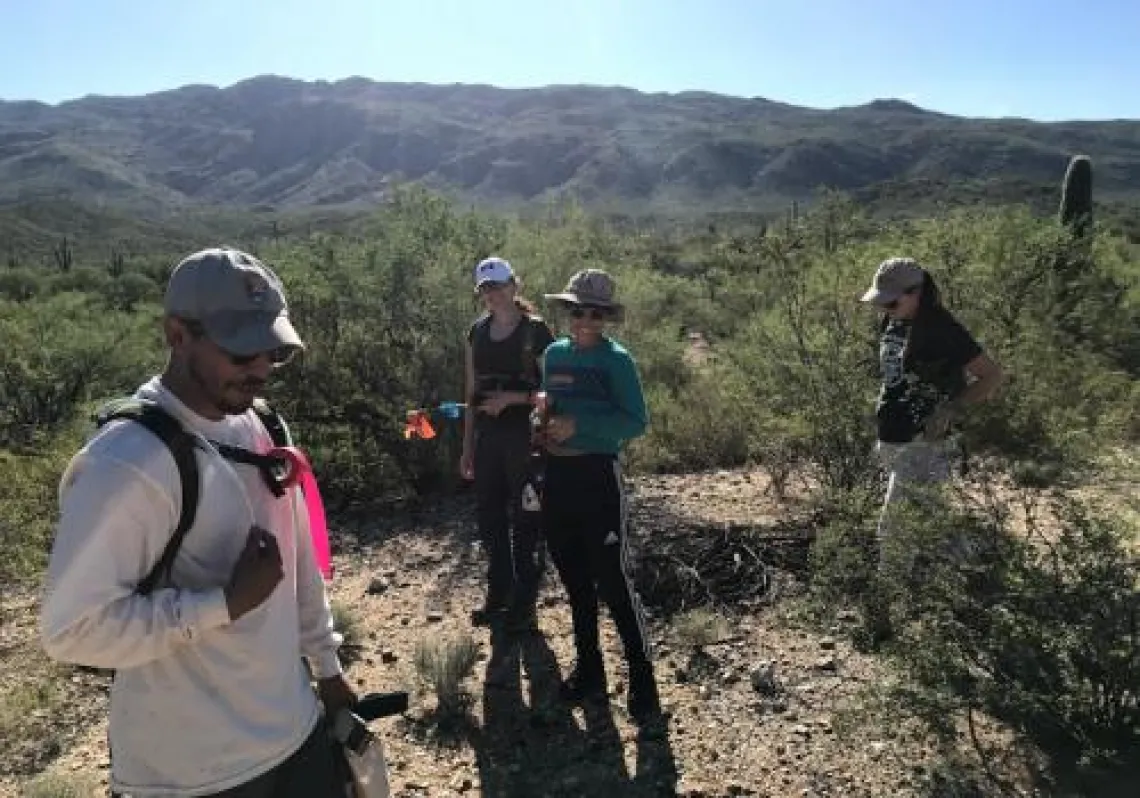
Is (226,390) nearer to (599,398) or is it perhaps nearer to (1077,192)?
(599,398)

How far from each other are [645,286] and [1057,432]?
881 cm

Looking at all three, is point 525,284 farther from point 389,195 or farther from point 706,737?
point 706,737

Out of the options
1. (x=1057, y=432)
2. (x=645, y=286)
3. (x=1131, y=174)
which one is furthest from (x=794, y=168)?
(x=1057, y=432)

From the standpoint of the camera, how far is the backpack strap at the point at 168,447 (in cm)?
171

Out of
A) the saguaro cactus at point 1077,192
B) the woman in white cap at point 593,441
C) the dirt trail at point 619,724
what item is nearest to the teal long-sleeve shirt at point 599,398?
the woman in white cap at point 593,441

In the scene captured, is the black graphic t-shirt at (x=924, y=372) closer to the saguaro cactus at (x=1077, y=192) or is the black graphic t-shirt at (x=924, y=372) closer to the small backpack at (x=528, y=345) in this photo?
the small backpack at (x=528, y=345)

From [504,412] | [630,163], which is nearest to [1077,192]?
[504,412]

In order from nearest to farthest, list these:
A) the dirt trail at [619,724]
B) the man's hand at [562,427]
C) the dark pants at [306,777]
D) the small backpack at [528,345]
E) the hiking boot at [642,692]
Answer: the dark pants at [306,777]
the dirt trail at [619,724]
the man's hand at [562,427]
the hiking boot at [642,692]
the small backpack at [528,345]

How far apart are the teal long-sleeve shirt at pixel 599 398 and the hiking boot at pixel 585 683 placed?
1.02 m

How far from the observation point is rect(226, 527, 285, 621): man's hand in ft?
5.85

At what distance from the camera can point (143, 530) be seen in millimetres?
1702

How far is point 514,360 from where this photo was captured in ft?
15.7

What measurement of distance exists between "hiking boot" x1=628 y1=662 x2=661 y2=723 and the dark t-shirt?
4.54ft

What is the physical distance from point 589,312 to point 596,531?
877mm
